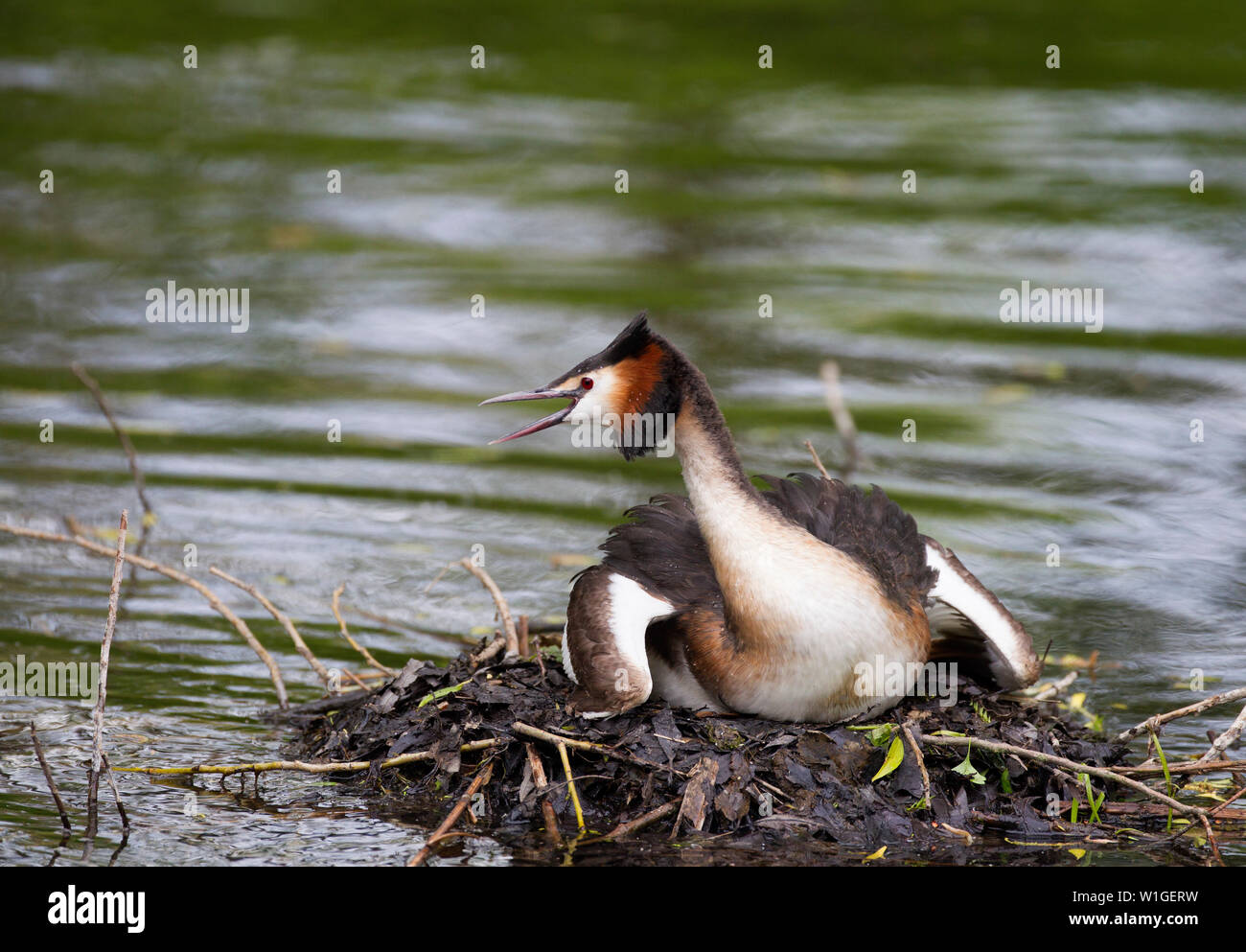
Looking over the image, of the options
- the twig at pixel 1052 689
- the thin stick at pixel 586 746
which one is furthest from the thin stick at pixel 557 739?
the twig at pixel 1052 689

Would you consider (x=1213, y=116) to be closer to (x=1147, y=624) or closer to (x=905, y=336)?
(x=905, y=336)

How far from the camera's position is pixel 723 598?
8.22 meters

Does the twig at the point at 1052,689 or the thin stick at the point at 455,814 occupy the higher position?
the twig at the point at 1052,689

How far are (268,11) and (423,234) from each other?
9190 mm

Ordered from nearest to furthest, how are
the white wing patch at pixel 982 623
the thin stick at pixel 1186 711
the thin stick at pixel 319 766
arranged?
the thin stick at pixel 319 766, the thin stick at pixel 1186 711, the white wing patch at pixel 982 623

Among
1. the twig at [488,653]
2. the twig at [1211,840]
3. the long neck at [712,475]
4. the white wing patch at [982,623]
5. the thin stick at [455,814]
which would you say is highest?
the long neck at [712,475]

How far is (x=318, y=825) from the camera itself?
8227 millimetres

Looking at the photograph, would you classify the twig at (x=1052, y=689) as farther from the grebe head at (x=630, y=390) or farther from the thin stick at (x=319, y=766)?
the thin stick at (x=319, y=766)

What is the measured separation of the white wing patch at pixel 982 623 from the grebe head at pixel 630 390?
67.3 inches

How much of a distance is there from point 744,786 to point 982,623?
159cm

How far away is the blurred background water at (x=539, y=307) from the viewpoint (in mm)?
11109

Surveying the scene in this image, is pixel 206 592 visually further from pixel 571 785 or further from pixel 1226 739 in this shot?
pixel 1226 739

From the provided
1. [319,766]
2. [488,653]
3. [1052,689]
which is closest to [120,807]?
[319,766]

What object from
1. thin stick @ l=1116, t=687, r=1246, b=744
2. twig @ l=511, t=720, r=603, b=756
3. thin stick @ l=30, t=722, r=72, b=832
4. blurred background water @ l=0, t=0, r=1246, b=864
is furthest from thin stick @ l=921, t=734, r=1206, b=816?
thin stick @ l=30, t=722, r=72, b=832
